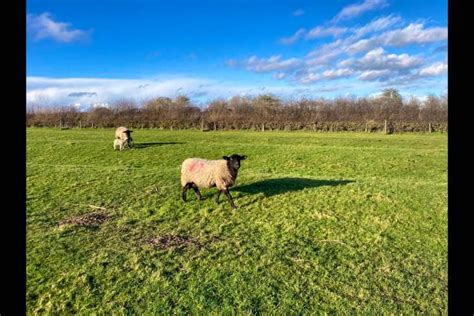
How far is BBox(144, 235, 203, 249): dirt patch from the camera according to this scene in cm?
865

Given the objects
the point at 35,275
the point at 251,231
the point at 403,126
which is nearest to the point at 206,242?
the point at 251,231

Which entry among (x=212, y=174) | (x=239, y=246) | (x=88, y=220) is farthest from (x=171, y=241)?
(x=212, y=174)

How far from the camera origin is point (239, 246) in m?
8.58

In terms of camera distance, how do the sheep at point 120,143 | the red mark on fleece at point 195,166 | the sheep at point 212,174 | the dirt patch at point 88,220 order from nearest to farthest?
the dirt patch at point 88,220 < the sheep at point 212,174 < the red mark on fleece at point 195,166 < the sheep at point 120,143

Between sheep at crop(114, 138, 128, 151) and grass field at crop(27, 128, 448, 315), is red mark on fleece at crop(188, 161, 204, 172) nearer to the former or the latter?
grass field at crop(27, 128, 448, 315)

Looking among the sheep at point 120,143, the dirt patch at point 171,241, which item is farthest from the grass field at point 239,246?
the sheep at point 120,143

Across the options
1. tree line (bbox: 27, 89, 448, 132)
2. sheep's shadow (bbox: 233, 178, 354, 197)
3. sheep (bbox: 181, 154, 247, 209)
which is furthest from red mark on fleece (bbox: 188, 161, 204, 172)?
tree line (bbox: 27, 89, 448, 132)

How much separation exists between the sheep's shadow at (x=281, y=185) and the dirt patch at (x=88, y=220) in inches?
206

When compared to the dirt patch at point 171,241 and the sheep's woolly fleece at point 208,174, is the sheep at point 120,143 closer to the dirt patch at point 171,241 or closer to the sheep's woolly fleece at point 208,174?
the sheep's woolly fleece at point 208,174

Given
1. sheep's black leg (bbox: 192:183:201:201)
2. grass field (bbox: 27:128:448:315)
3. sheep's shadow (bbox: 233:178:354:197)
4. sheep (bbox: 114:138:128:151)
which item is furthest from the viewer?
sheep (bbox: 114:138:128:151)

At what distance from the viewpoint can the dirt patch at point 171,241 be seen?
8.65m

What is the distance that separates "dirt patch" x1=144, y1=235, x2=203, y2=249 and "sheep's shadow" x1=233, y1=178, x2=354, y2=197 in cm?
451

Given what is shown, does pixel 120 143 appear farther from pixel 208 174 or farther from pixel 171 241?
pixel 171 241
